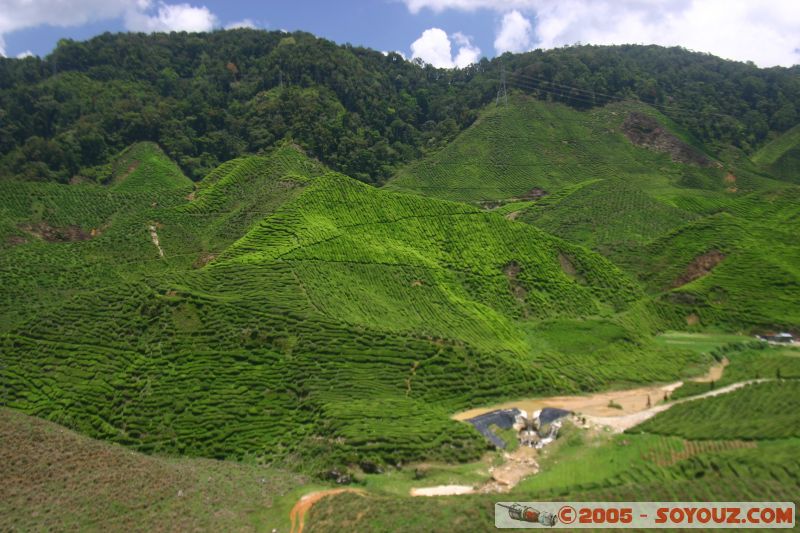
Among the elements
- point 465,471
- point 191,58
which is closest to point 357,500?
point 465,471

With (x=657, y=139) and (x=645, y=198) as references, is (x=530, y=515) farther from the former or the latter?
(x=657, y=139)

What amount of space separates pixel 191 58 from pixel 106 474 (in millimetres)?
111096

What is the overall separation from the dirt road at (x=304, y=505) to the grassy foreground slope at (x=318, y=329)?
2.80 meters

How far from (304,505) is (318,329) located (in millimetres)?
13455

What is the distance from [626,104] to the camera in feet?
373

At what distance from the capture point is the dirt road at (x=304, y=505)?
71.9 feet

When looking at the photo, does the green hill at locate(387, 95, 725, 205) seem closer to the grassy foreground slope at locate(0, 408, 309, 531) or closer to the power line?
the power line

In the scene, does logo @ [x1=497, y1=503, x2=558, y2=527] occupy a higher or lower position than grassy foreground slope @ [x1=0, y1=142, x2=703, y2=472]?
lower

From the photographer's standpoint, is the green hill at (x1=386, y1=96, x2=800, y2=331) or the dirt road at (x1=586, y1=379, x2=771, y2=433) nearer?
the dirt road at (x1=586, y1=379, x2=771, y2=433)

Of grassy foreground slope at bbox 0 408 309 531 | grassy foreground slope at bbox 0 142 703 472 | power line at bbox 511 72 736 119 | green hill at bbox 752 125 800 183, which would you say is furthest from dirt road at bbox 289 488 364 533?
power line at bbox 511 72 736 119

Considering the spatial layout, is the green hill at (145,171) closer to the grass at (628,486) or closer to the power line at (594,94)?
the grass at (628,486)

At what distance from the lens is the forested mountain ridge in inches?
3615

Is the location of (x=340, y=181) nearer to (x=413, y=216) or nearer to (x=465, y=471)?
(x=413, y=216)

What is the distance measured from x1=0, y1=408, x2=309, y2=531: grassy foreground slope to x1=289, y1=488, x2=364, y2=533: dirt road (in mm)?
412
